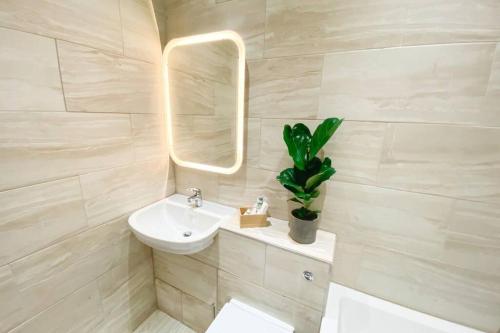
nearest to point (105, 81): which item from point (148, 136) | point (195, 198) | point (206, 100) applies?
point (148, 136)

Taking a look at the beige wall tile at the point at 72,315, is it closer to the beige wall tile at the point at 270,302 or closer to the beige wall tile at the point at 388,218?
the beige wall tile at the point at 270,302

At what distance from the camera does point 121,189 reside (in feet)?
3.76

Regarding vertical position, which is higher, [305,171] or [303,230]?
[305,171]

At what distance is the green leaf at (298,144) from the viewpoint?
2.92ft

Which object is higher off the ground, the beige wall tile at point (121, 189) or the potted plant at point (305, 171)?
the potted plant at point (305, 171)

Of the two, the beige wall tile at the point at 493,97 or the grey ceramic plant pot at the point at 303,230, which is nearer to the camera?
the beige wall tile at the point at 493,97

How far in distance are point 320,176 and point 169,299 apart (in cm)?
136

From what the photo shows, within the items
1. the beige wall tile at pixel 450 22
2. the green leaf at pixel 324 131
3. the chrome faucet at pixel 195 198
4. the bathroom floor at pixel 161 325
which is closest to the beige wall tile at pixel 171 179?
the chrome faucet at pixel 195 198

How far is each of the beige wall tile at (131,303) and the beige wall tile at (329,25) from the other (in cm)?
156

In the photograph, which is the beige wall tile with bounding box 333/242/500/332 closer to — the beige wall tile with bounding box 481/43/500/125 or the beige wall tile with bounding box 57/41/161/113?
the beige wall tile with bounding box 481/43/500/125

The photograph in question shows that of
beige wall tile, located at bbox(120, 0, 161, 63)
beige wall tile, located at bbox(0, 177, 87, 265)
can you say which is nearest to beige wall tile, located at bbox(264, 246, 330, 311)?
beige wall tile, located at bbox(0, 177, 87, 265)

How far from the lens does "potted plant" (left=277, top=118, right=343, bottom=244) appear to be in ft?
2.79

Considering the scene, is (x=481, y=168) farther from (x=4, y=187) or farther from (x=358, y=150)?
(x=4, y=187)

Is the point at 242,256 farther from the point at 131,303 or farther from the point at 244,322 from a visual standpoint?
the point at 131,303
